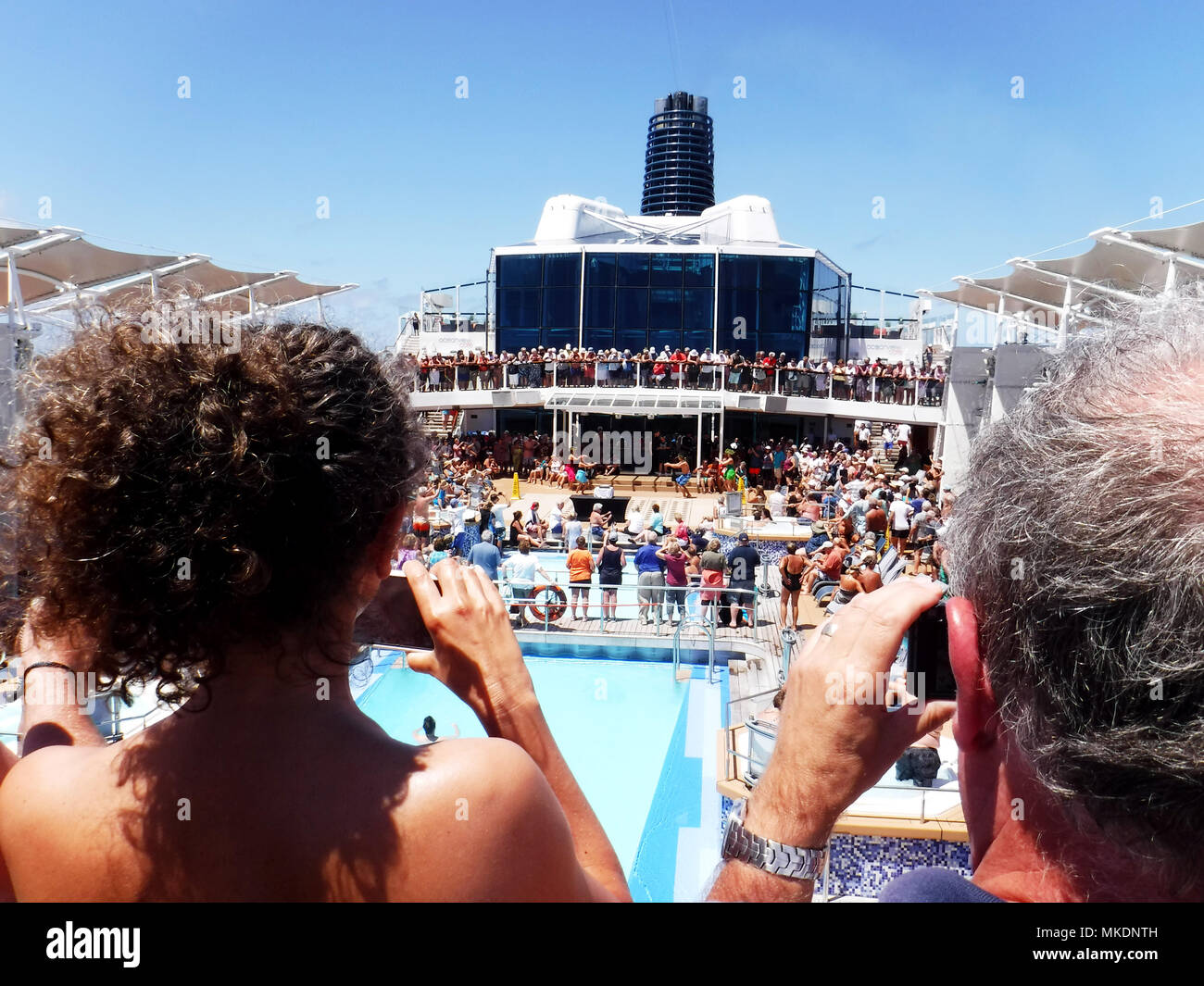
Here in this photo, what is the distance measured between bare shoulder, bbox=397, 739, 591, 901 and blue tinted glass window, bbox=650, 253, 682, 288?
93.7 ft

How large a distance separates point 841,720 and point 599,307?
28530mm

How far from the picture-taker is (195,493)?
3.11 ft

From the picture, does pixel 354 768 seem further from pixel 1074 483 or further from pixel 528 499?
pixel 528 499

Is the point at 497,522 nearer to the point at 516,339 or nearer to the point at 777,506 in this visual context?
the point at 777,506

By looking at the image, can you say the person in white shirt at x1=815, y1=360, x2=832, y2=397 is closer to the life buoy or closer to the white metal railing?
the white metal railing

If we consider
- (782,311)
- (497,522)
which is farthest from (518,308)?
(497,522)

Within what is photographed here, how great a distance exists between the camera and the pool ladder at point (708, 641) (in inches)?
320

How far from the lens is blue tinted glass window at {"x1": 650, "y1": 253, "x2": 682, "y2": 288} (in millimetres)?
28453

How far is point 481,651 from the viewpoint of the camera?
113 cm

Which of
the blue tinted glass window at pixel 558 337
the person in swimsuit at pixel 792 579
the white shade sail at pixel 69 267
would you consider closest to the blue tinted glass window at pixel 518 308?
the blue tinted glass window at pixel 558 337

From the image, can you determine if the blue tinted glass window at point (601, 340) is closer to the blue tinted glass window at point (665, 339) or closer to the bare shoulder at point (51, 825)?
the blue tinted glass window at point (665, 339)

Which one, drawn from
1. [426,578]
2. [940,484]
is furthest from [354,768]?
[940,484]

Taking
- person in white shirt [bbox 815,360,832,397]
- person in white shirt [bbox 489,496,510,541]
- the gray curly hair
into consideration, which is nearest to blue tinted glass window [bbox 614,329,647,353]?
person in white shirt [bbox 815,360,832,397]
